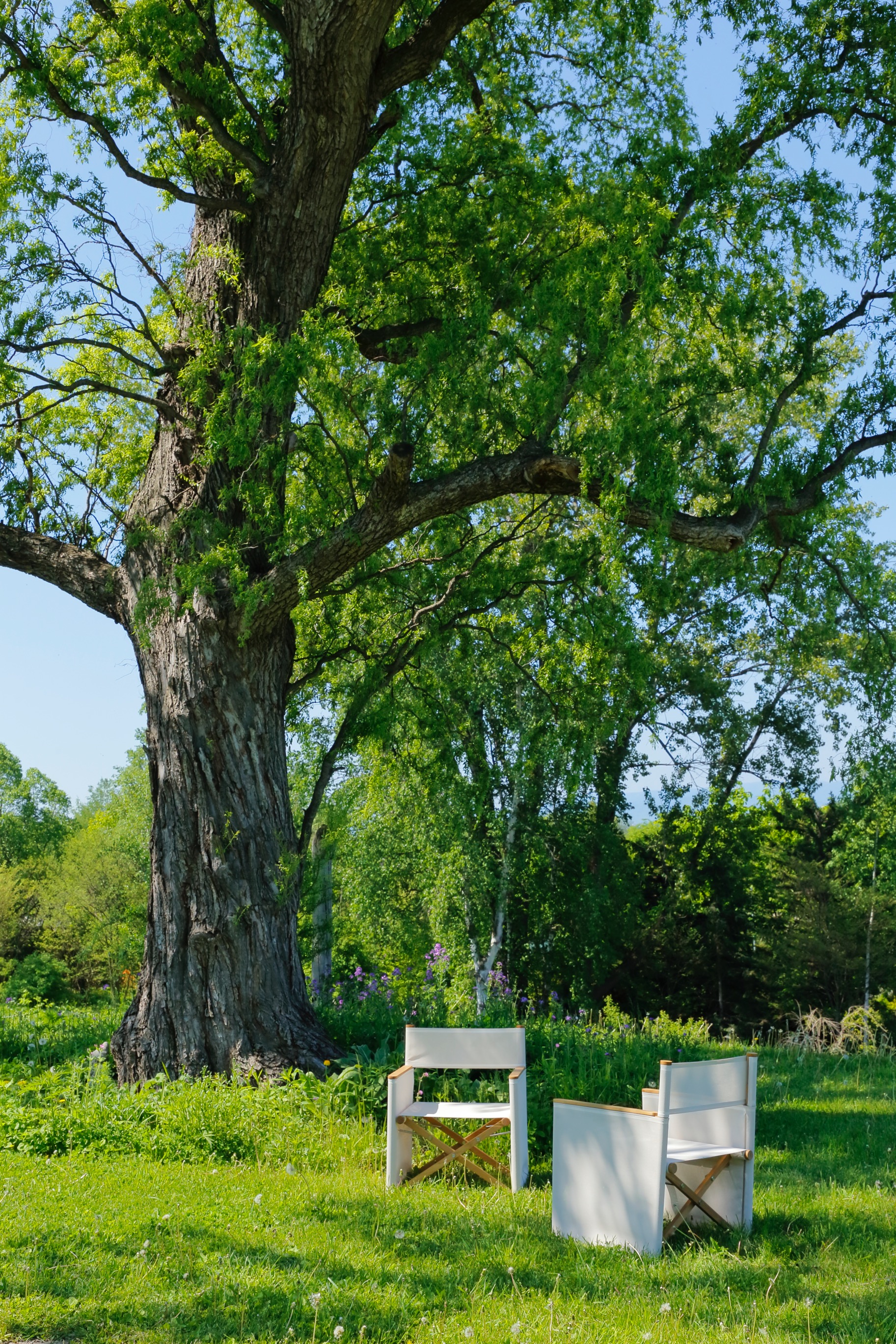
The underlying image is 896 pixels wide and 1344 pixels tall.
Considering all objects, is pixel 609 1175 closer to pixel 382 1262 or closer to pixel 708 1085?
pixel 708 1085

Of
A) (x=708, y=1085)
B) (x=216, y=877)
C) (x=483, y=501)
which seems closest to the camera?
(x=708, y=1085)

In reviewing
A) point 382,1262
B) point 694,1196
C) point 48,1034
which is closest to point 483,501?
point 694,1196

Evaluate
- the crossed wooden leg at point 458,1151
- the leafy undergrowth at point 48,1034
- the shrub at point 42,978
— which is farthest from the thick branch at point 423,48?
the shrub at point 42,978

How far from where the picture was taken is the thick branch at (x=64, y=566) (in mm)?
8773

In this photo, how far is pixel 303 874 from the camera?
8.29m

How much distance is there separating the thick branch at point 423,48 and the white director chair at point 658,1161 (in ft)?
24.1

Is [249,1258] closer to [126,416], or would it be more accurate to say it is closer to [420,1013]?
[420,1013]

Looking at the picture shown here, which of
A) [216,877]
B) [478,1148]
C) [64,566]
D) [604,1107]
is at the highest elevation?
[64,566]

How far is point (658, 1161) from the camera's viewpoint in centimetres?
455

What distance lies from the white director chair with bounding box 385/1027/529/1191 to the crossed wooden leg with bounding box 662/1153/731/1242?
943 millimetres

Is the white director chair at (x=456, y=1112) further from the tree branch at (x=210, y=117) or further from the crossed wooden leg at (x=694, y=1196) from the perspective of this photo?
the tree branch at (x=210, y=117)

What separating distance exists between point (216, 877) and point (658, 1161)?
163 inches

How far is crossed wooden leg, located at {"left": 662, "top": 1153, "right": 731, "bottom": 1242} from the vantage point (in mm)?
4762

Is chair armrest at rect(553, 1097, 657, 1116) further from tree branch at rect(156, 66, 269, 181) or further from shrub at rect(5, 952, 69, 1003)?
shrub at rect(5, 952, 69, 1003)
